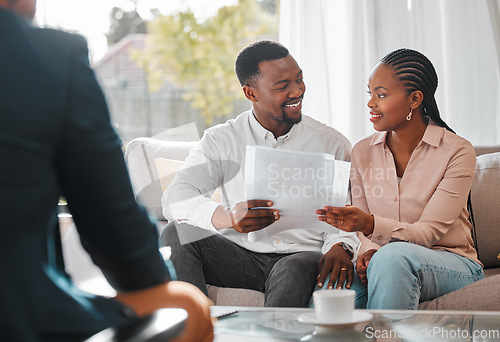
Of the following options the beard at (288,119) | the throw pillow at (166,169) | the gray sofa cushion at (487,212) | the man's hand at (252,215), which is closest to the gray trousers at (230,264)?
the man's hand at (252,215)

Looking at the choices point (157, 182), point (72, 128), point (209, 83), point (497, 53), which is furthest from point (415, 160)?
point (209, 83)

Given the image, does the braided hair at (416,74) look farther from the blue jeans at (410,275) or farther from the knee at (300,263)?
the knee at (300,263)

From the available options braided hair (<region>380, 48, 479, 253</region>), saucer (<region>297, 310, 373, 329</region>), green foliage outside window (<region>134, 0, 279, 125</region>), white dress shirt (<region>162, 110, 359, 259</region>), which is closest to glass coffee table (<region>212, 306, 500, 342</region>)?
saucer (<region>297, 310, 373, 329</region>)

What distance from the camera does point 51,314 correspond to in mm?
474

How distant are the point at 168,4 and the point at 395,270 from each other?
226 inches

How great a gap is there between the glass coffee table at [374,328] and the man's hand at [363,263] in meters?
0.42

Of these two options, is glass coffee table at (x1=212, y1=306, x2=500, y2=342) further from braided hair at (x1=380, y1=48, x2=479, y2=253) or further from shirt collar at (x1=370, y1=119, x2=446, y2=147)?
braided hair at (x1=380, y1=48, x2=479, y2=253)

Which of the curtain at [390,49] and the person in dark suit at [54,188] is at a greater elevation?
the curtain at [390,49]

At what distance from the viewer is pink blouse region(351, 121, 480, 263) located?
159 centimetres

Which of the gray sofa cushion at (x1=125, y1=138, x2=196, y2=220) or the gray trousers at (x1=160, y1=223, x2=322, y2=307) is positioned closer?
the gray trousers at (x1=160, y1=223, x2=322, y2=307)

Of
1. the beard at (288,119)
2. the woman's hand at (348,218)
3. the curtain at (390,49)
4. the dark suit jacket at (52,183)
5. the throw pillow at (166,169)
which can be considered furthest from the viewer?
the curtain at (390,49)

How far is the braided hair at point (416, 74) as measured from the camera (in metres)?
1.71

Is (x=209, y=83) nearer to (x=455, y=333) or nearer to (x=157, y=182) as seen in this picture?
(x=157, y=182)

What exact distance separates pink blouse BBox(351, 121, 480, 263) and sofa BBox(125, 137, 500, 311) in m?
0.16
